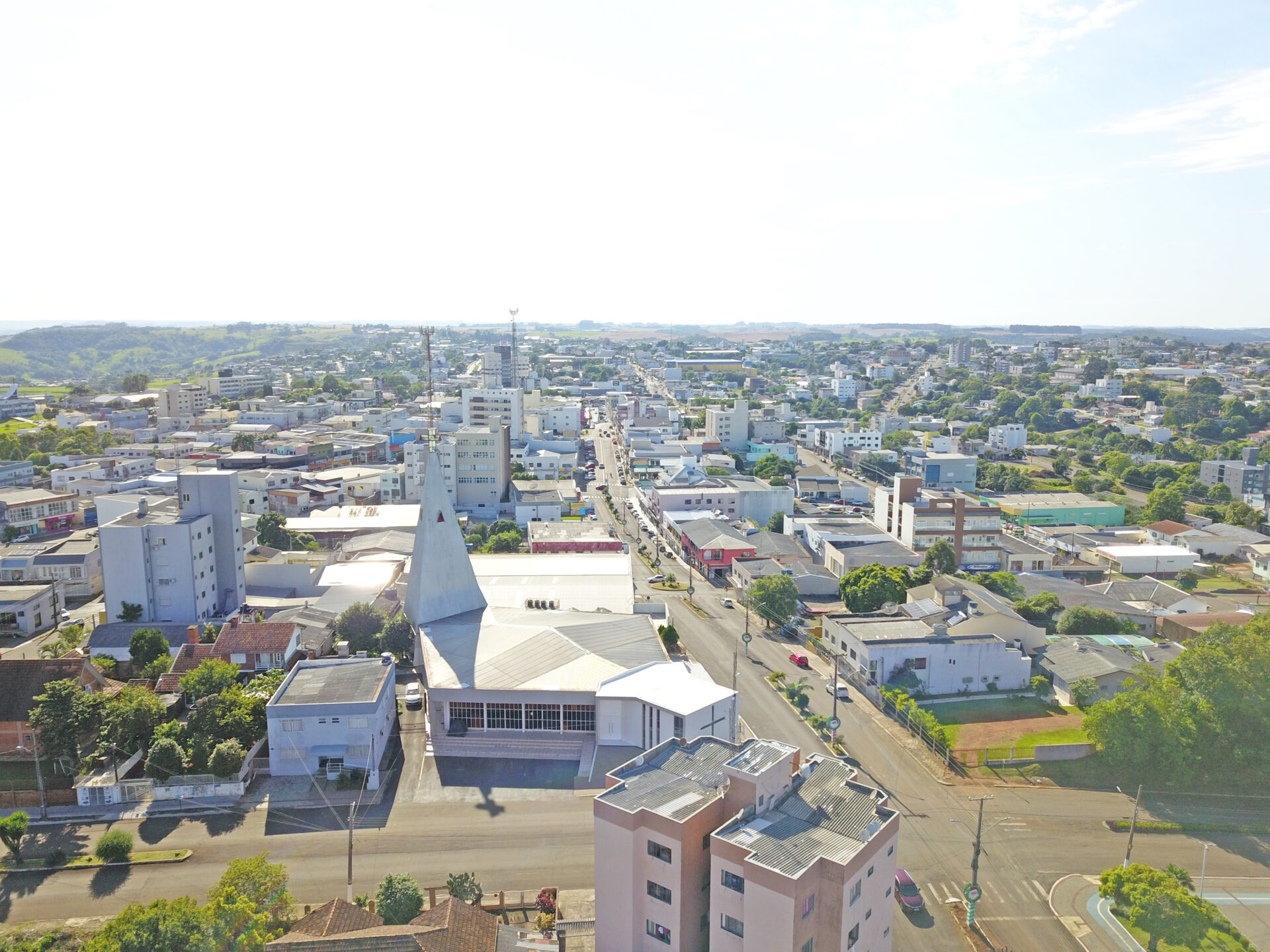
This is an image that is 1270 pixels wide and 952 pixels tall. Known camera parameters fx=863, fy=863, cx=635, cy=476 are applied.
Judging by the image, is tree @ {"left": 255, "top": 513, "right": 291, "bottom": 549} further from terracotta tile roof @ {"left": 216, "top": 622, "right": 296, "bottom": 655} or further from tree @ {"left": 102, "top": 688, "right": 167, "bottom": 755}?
tree @ {"left": 102, "top": 688, "right": 167, "bottom": 755}

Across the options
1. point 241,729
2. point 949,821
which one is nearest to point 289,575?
point 241,729

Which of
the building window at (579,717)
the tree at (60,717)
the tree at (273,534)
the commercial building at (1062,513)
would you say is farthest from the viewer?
the commercial building at (1062,513)

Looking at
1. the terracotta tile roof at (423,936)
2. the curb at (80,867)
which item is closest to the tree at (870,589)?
the terracotta tile roof at (423,936)

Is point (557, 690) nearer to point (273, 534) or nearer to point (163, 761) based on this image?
point (163, 761)

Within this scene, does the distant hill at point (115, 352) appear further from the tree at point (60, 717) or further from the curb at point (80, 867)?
the curb at point (80, 867)

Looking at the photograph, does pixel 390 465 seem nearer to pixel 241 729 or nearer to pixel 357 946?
pixel 241 729

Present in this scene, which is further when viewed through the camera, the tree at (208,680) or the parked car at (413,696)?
the parked car at (413,696)

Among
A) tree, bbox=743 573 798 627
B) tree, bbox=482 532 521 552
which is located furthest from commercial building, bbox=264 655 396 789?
tree, bbox=482 532 521 552
